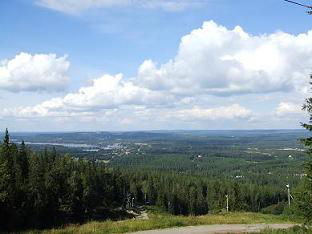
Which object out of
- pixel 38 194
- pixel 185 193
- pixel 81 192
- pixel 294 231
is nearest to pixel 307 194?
pixel 294 231

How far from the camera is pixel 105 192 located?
371 feet

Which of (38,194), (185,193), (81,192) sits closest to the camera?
(38,194)

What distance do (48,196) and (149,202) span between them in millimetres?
76929

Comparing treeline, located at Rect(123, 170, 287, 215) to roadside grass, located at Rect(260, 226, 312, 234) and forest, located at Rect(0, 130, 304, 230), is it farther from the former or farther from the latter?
roadside grass, located at Rect(260, 226, 312, 234)

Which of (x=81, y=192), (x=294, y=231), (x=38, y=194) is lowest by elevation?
(x=81, y=192)

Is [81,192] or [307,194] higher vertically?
[307,194]

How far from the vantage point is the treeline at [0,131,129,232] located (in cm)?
5469

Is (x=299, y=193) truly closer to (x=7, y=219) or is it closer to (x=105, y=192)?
(x=7, y=219)

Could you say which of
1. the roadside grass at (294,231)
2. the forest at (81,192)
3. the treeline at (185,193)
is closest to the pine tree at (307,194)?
the roadside grass at (294,231)

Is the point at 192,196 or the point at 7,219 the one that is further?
the point at 192,196

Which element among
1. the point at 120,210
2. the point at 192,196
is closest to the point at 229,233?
the point at 120,210

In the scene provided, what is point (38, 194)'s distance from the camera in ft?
219

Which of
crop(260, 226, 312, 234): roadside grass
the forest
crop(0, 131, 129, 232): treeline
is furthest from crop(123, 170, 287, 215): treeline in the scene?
crop(260, 226, 312, 234): roadside grass

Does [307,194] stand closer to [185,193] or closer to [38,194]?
[38,194]
